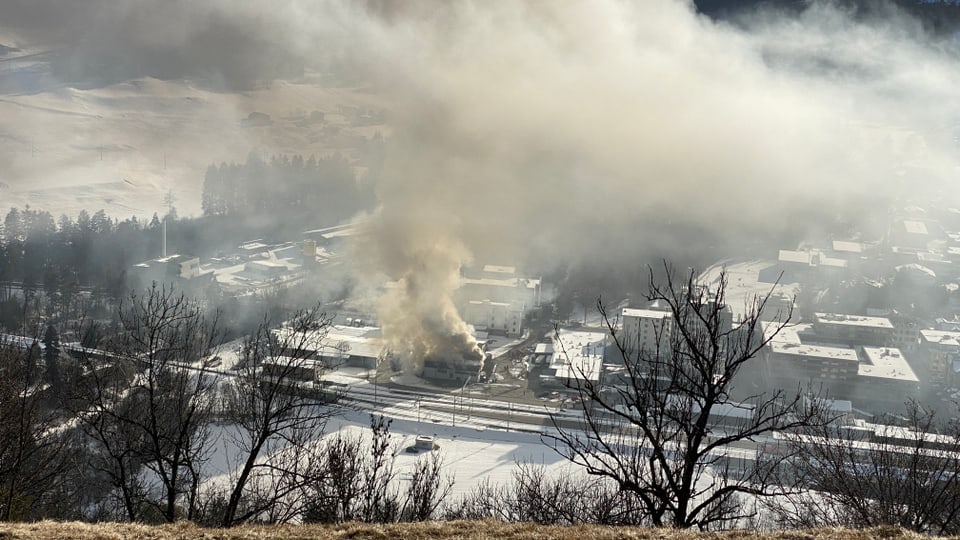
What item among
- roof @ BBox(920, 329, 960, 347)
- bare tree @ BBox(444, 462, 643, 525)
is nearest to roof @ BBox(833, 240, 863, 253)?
roof @ BBox(920, 329, 960, 347)

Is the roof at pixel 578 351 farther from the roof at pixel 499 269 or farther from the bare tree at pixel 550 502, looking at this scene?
the bare tree at pixel 550 502

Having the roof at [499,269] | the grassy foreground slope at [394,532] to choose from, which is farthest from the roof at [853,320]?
the grassy foreground slope at [394,532]

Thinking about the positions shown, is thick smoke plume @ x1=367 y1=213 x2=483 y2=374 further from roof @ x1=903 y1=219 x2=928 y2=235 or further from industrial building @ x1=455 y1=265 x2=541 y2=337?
roof @ x1=903 y1=219 x2=928 y2=235

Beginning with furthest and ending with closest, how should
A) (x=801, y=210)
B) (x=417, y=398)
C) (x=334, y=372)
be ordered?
(x=801, y=210), (x=334, y=372), (x=417, y=398)

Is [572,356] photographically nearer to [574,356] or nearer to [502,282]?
[574,356]

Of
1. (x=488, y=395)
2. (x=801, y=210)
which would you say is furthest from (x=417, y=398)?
(x=801, y=210)

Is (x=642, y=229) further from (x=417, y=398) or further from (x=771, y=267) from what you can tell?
(x=417, y=398)

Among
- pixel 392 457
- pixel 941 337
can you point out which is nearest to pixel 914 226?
pixel 941 337
